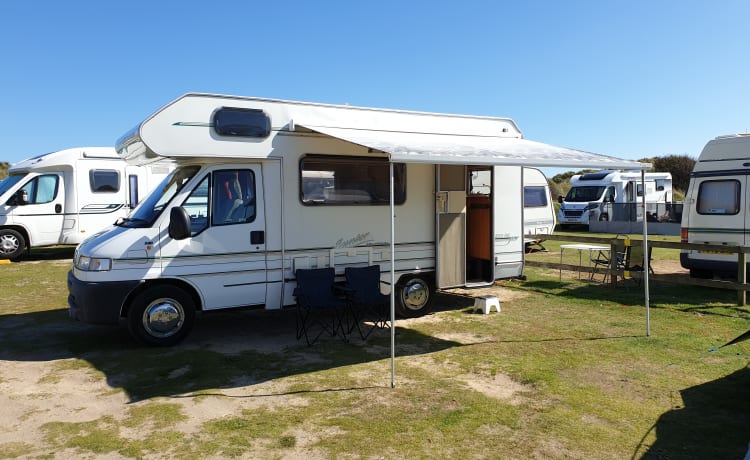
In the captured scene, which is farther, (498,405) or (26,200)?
(26,200)

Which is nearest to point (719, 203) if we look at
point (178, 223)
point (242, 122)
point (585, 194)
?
point (242, 122)

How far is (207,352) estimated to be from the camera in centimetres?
631

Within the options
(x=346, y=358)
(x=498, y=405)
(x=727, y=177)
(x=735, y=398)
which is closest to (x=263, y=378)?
(x=346, y=358)

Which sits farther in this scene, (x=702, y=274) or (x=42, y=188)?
(x=42, y=188)

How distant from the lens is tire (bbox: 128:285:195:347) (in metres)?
6.34

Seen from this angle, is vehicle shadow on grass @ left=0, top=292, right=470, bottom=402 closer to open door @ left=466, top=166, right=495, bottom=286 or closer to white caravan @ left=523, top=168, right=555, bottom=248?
open door @ left=466, top=166, right=495, bottom=286

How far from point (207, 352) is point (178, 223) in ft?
4.70

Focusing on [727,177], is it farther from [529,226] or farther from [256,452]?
[256,452]

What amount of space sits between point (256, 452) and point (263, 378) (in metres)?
1.53

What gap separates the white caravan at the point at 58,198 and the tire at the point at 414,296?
31.3ft

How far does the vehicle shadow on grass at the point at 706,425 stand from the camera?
394cm

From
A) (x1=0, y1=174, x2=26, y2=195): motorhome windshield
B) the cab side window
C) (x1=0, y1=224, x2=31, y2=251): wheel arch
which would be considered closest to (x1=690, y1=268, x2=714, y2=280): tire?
the cab side window

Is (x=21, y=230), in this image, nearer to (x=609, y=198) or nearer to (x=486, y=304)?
(x=486, y=304)

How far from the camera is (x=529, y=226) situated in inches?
569
